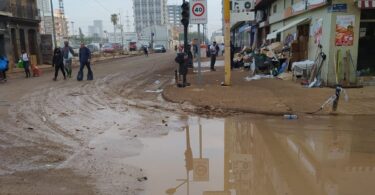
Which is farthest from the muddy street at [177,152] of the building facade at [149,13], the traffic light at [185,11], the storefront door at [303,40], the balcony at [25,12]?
the building facade at [149,13]

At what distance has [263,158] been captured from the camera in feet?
20.2

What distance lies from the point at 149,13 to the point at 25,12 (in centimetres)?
7783

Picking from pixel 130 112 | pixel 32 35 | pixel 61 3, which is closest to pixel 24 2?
pixel 32 35

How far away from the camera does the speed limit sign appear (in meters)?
13.8

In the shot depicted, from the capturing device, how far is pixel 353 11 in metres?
13.3

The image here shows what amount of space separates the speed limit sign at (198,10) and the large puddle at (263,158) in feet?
20.4

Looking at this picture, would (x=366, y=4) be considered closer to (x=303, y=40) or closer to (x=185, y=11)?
(x=303, y=40)

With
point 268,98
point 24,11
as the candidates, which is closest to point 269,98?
point 268,98

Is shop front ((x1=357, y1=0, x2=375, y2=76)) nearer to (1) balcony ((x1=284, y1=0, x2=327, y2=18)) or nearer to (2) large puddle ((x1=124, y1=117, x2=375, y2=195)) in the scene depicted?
(1) balcony ((x1=284, y1=0, x2=327, y2=18))

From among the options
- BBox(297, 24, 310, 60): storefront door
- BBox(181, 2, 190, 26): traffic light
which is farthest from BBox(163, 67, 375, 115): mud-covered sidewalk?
BBox(297, 24, 310, 60): storefront door

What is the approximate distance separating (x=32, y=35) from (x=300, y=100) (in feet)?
108

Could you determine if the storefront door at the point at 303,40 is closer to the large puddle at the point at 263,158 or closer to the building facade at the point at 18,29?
the large puddle at the point at 263,158

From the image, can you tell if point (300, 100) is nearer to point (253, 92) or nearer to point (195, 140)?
point (253, 92)

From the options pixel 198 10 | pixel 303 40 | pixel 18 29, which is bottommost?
pixel 303 40
